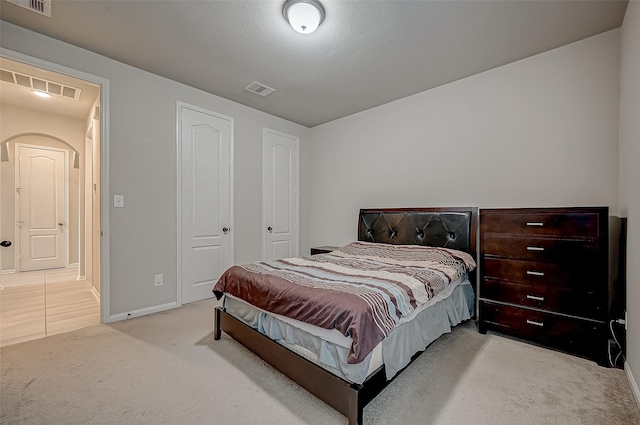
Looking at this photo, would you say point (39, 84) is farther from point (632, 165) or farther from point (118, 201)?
point (632, 165)

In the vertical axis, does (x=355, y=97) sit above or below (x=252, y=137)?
above

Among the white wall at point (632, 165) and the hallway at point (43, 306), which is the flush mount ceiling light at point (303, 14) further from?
the hallway at point (43, 306)

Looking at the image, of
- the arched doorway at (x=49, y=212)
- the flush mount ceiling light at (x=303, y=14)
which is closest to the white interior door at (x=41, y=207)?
the arched doorway at (x=49, y=212)

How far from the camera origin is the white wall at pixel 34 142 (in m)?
4.21

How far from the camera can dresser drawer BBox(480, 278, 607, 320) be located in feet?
6.79

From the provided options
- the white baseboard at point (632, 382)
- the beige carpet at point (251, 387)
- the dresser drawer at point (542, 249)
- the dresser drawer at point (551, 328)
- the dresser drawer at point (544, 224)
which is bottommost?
the beige carpet at point (251, 387)

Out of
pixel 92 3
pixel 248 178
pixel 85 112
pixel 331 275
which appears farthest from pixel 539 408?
pixel 85 112

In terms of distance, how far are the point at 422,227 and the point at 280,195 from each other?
7.57 feet

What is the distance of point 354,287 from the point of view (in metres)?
1.77

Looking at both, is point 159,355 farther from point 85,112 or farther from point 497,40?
point 85,112

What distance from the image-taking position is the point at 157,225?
319cm

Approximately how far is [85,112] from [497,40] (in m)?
5.63

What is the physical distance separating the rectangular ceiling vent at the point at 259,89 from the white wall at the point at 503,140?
1426 mm

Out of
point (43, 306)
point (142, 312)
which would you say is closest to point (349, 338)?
point (142, 312)
